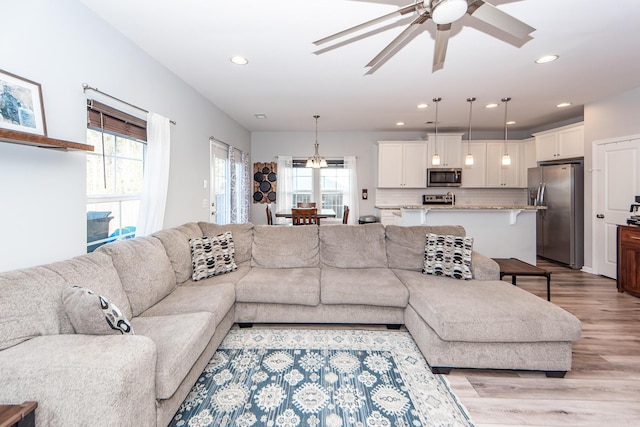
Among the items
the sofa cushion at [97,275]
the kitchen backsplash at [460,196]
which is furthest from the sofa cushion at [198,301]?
the kitchen backsplash at [460,196]

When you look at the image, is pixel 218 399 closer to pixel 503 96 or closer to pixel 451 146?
pixel 503 96

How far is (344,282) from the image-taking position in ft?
9.06

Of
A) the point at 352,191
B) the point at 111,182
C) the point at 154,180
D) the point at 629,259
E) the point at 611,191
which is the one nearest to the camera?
the point at 111,182

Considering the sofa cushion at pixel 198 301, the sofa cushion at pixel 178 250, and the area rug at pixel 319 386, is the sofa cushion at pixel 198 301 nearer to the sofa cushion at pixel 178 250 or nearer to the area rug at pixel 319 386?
the sofa cushion at pixel 178 250

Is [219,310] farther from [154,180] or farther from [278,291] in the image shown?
[154,180]

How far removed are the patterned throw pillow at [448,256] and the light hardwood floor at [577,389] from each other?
0.92 meters

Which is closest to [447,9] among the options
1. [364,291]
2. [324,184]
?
[364,291]

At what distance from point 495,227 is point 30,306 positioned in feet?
16.1

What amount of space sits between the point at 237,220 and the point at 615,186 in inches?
231

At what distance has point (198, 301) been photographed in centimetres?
223

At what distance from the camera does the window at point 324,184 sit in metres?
6.71

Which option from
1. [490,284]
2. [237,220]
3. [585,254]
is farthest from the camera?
[237,220]

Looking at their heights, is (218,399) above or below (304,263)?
below

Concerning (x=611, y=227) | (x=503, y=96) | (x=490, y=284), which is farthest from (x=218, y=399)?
(x=611, y=227)
